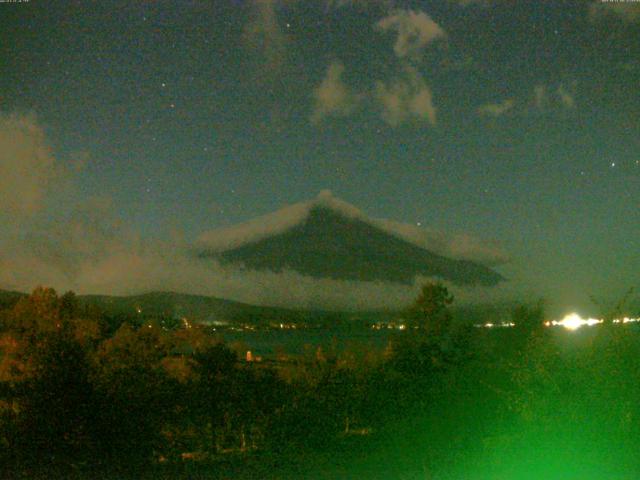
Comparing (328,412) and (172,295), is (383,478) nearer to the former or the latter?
(328,412)

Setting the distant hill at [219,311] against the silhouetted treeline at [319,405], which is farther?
the distant hill at [219,311]

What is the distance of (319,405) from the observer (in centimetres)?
1712

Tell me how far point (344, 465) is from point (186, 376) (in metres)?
5.50

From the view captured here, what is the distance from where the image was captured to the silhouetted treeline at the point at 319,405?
9.66 meters

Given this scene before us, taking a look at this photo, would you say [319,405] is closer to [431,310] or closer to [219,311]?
[431,310]

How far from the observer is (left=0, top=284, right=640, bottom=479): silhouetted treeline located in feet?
31.7

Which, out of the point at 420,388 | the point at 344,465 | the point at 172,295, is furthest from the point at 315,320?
the point at 344,465

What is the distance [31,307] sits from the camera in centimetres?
1789

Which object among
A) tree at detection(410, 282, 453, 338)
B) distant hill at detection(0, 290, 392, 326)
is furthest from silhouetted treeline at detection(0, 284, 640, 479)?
distant hill at detection(0, 290, 392, 326)

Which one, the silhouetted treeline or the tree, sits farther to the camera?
the tree

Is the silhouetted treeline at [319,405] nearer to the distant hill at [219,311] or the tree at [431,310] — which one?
the tree at [431,310]

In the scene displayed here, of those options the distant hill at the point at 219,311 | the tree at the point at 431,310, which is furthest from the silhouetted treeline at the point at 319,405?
the distant hill at the point at 219,311

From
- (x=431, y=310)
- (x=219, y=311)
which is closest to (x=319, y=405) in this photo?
(x=431, y=310)

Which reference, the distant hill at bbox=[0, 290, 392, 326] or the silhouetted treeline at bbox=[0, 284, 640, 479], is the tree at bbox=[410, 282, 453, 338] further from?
the distant hill at bbox=[0, 290, 392, 326]
